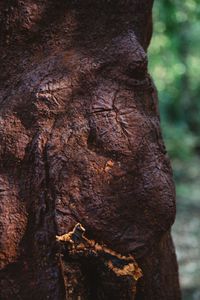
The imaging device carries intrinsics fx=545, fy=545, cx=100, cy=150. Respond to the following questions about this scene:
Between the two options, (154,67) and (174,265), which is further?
(154,67)

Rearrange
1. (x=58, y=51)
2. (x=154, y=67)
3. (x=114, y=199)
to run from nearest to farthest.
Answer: (x=114, y=199) < (x=58, y=51) < (x=154, y=67)

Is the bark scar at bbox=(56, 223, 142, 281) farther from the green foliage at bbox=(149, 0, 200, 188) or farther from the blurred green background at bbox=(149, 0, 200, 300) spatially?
the green foliage at bbox=(149, 0, 200, 188)

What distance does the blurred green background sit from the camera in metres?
5.48

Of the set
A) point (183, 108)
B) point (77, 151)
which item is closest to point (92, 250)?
point (77, 151)

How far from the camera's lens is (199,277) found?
529cm

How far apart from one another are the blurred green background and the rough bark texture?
7.92ft

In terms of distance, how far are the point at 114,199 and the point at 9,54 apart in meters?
0.83

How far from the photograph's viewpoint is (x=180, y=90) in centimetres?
1245

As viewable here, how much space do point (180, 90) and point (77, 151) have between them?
10.3m

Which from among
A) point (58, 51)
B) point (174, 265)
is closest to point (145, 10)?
point (58, 51)

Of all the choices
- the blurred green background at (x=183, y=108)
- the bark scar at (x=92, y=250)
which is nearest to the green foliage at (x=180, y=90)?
the blurred green background at (x=183, y=108)

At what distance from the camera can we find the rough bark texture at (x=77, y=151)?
234 cm

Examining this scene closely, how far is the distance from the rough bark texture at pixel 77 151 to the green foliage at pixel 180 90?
18.0ft

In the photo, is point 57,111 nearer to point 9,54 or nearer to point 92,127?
point 92,127
